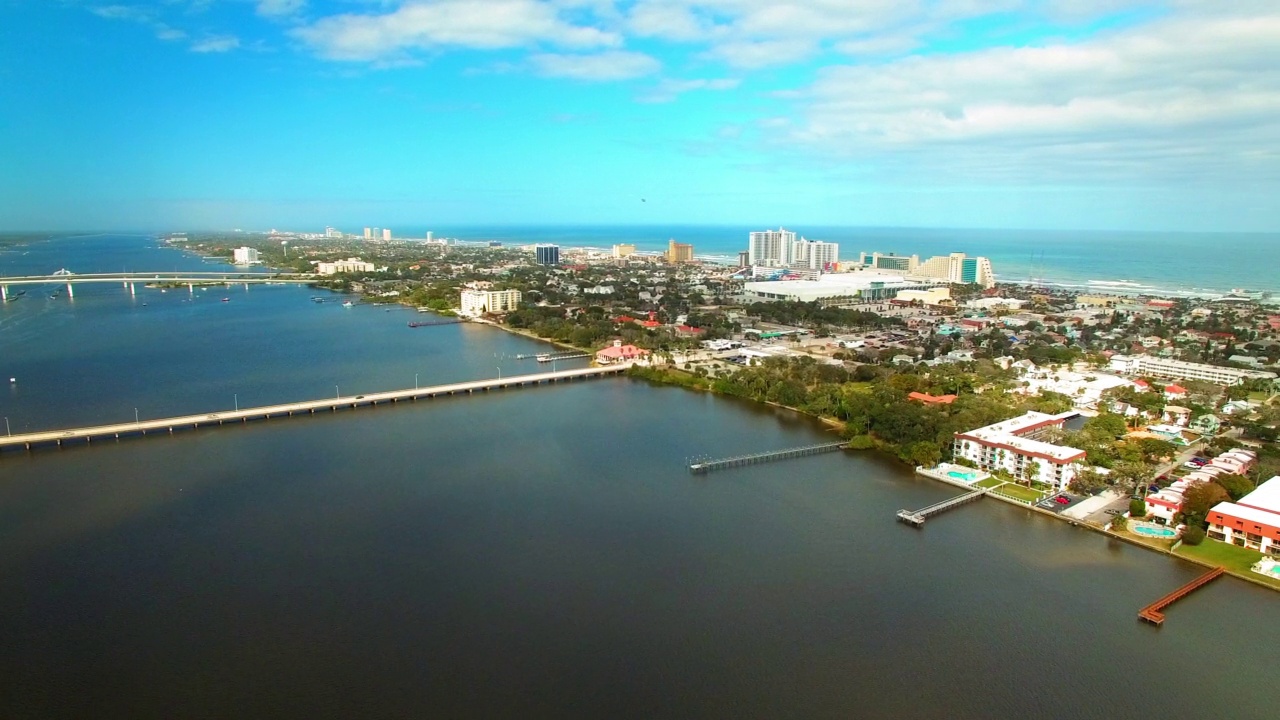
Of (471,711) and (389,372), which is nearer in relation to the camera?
(471,711)

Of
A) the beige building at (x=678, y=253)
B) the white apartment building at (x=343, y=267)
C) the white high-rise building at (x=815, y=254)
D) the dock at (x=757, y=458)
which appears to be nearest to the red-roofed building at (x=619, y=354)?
the dock at (x=757, y=458)

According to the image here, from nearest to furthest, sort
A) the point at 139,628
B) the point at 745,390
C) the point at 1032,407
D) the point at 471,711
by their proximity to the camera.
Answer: the point at 471,711
the point at 139,628
the point at 1032,407
the point at 745,390

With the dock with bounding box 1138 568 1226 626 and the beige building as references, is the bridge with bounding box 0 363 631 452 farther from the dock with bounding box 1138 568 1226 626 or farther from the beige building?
the beige building

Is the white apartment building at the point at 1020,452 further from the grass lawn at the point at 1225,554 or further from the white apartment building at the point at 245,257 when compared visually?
the white apartment building at the point at 245,257

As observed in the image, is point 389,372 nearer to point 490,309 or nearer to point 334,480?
point 334,480

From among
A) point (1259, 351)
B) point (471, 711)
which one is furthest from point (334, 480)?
point (1259, 351)

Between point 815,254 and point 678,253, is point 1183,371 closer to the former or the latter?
point 815,254

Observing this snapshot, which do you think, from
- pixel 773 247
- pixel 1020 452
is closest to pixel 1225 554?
pixel 1020 452
